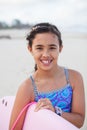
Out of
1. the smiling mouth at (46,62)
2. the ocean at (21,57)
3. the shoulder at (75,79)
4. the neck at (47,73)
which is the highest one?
the smiling mouth at (46,62)

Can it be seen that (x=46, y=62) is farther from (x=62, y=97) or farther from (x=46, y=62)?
(x=62, y=97)

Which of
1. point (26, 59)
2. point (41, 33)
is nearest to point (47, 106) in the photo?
point (41, 33)

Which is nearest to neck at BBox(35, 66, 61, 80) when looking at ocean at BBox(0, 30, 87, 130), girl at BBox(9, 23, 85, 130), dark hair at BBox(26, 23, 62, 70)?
girl at BBox(9, 23, 85, 130)

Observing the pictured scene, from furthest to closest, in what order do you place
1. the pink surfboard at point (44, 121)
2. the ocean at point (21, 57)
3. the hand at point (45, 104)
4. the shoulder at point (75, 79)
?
the ocean at point (21, 57) < the shoulder at point (75, 79) < the hand at point (45, 104) < the pink surfboard at point (44, 121)

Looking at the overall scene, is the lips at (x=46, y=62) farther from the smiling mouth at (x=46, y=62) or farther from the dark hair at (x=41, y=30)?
the dark hair at (x=41, y=30)

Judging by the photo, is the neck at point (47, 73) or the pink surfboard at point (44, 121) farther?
the neck at point (47, 73)

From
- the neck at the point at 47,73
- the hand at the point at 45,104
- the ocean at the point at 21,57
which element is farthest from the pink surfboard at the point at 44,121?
the ocean at the point at 21,57

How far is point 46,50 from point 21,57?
5.85ft

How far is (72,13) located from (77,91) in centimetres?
175

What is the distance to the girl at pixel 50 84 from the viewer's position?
1.22m

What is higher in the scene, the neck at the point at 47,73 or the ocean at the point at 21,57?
the neck at the point at 47,73

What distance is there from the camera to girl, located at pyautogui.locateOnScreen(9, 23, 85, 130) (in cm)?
122

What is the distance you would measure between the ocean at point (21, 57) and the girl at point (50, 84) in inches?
60.9

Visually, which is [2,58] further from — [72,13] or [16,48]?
[72,13]
